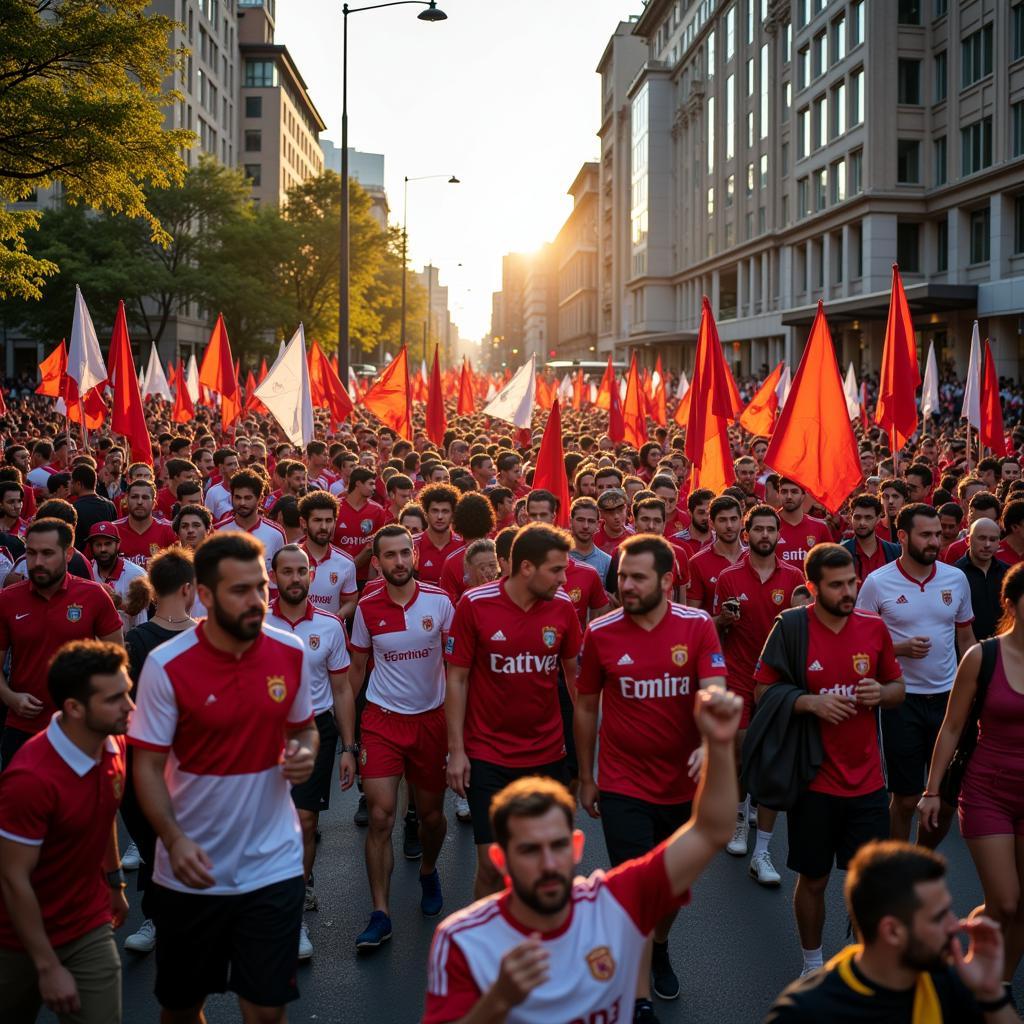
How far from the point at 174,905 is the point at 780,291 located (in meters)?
56.8

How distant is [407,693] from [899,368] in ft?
25.1

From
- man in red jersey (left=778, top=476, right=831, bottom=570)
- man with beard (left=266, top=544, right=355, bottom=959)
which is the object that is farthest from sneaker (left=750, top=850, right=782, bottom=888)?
man in red jersey (left=778, top=476, right=831, bottom=570)

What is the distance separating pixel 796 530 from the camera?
925cm

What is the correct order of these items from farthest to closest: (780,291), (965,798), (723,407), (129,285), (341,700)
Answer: (780,291)
(129,285)
(723,407)
(341,700)
(965,798)

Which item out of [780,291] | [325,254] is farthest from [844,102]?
[325,254]

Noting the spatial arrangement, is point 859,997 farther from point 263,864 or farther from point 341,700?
point 341,700

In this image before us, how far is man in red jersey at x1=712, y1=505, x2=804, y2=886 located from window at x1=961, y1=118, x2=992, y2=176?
119ft

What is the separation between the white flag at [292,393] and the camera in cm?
1476

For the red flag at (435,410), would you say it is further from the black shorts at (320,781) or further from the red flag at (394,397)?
the black shorts at (320,781)

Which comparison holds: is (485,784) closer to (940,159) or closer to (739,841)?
(739,841)

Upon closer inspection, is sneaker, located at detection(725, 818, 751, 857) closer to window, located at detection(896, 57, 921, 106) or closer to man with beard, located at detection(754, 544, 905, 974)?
man with beard, located at detection(754, 544, 905, 974)

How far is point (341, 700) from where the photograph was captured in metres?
6.08

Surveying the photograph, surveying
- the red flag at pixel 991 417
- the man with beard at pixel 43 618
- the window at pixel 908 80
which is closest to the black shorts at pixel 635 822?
the man with beard at pixel 43 618

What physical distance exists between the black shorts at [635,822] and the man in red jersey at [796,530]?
383cm
